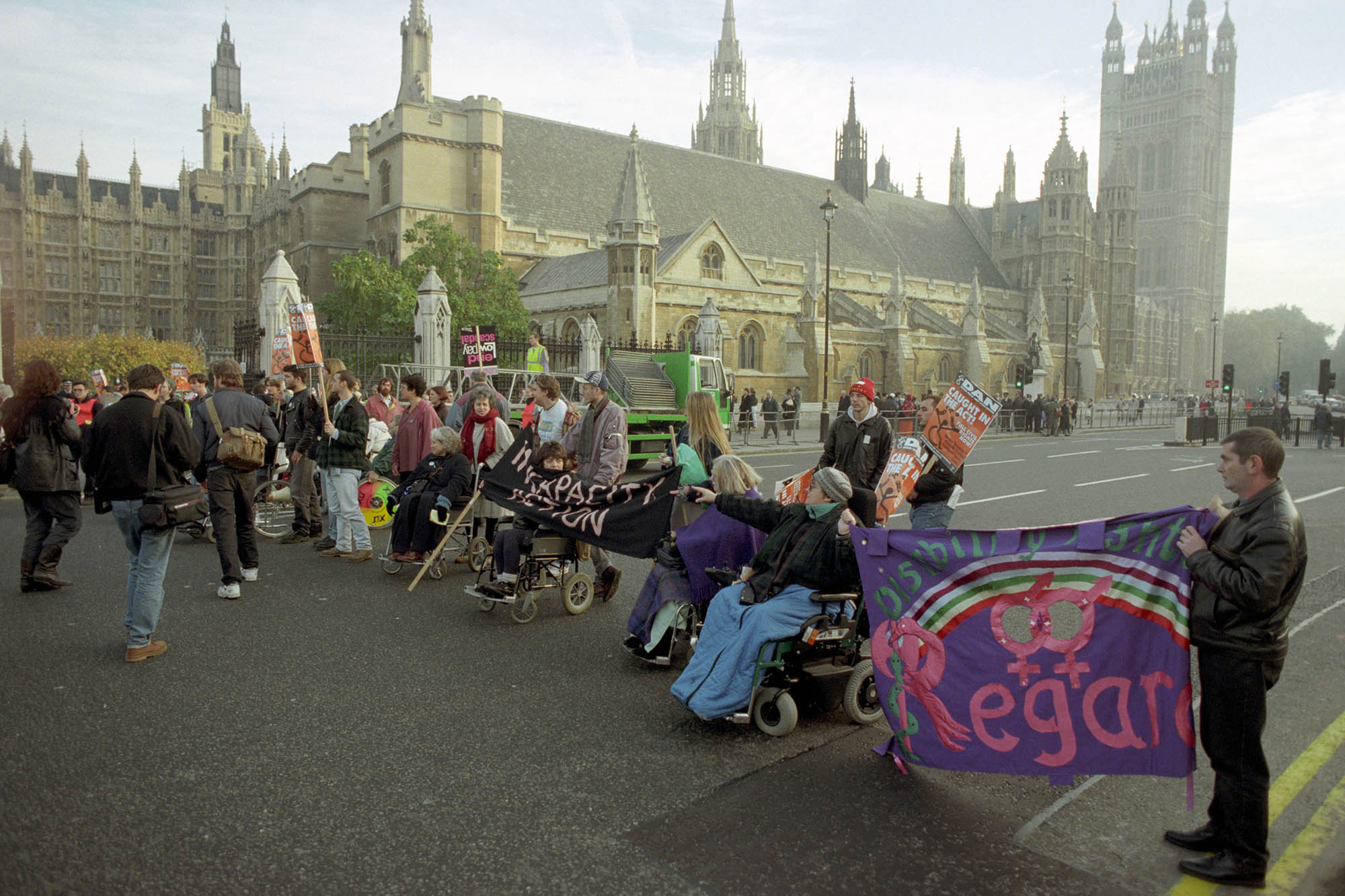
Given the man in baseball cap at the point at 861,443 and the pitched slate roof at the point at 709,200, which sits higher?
the pitched slate roof at the point at 709,200

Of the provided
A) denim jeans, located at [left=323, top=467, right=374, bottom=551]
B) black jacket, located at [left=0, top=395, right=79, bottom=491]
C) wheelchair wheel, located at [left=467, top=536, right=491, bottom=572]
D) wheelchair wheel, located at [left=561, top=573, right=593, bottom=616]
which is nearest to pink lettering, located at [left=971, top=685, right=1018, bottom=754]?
wheelchair wheel, located at [left=561, top=573, right=593, bottom=616]

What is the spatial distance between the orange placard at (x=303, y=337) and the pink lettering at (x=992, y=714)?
9324mm

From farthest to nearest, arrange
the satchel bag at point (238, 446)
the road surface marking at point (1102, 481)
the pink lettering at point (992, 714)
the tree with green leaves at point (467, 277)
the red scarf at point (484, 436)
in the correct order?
the tree with green leaves at point (467, 277)
the road surface marking at point (1102, 481)
the red scarf at point (484, 436)
the satchel bag at point (238, 446)
the pink lettering at point (992, 714)

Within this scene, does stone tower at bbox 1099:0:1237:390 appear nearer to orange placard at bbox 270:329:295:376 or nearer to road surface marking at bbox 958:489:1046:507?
road surface marking at bbox 958:489:1046:507

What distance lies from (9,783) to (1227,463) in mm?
5590

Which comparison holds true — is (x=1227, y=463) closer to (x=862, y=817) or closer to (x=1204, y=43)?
(x=862, y=817)

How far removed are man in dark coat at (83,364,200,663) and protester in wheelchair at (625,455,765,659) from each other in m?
3.32

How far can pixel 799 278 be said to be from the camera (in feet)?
169

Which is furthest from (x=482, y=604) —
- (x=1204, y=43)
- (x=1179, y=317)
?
(x=1204, y=43)

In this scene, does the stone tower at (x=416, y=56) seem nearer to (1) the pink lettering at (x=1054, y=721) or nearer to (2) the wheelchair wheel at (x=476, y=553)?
(2) the wheelchair wheel at (x=476, y=553)

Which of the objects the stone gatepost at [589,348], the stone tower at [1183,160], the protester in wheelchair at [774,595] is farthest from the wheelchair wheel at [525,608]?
the stone tower at [1183,160]

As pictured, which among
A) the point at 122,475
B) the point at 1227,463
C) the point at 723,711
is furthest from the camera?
the point at 122,475

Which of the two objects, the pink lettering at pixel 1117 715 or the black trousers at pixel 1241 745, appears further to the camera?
the pink lettering at pixel 1117 715

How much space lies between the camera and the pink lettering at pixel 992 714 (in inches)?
151
